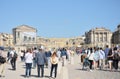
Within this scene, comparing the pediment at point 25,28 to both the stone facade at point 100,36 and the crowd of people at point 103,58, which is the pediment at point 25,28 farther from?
the crowd of people at point 103,58

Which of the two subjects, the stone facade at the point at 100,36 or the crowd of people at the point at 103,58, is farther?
the stone facade at the point at 100,36

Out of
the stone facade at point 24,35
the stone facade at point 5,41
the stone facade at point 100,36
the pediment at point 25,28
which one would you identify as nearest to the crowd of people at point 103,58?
the stone facade at point 5,41

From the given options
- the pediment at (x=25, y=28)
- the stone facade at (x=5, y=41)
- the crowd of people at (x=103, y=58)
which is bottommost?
the crowd of people at (x=103, y=58)

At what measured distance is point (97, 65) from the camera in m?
23.0

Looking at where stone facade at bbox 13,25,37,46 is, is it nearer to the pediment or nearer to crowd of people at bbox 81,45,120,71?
the pediment

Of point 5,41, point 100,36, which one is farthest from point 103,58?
point 100,36

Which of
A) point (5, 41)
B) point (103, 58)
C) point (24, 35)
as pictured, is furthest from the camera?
point (24, 35)

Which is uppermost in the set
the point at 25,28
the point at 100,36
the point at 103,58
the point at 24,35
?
the point at 25,28

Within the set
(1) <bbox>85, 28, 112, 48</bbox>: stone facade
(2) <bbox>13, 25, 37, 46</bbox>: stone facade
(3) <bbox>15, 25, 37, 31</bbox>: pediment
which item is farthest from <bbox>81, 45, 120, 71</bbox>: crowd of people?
(1) <bbox>85, 28, 112, 48</bbox>: stone facade

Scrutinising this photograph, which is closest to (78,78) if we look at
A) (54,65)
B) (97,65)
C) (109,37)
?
(54,65)

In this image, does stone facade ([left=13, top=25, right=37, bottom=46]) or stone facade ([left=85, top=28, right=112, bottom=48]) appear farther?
stone facade ([left=85, top=28, right=112, bottom=48])

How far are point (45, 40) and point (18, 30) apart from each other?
2193cm

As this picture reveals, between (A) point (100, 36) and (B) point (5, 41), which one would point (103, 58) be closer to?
(B) point (5, 41)

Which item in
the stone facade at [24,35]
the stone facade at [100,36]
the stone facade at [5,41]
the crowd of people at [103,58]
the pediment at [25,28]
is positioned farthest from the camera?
the stone facade at [100,36]
